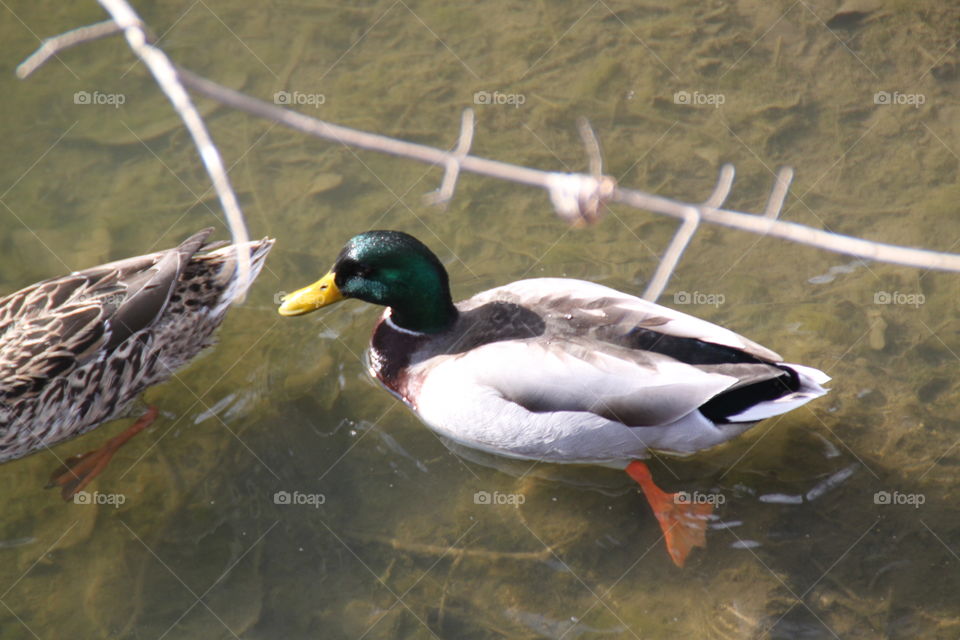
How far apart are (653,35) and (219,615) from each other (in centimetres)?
491

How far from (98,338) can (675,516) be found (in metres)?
3.09

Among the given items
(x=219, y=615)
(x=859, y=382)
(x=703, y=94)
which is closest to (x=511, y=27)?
(x=703, y=94)
